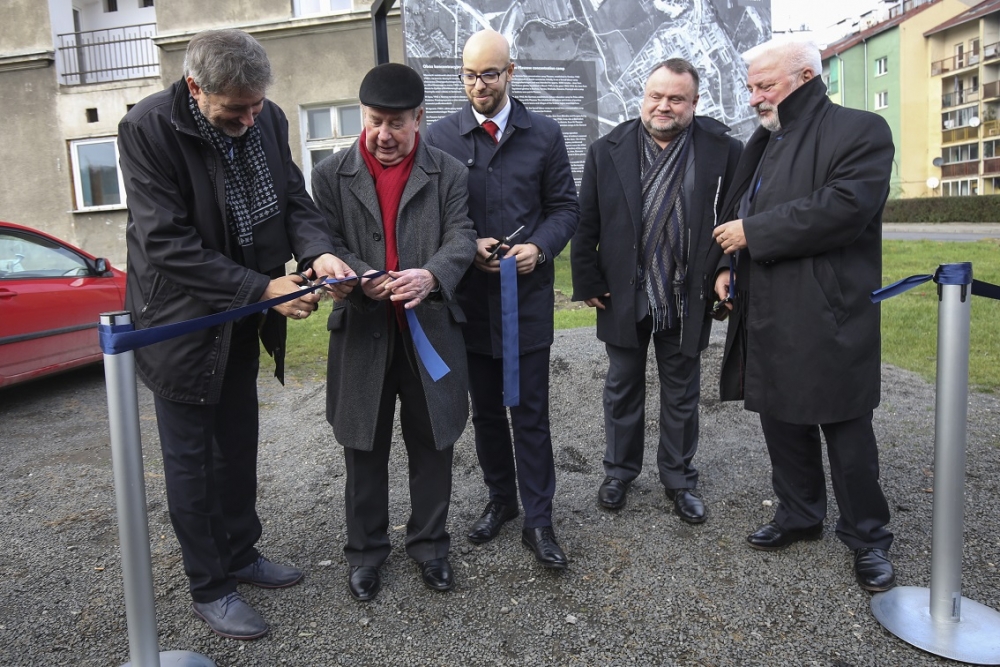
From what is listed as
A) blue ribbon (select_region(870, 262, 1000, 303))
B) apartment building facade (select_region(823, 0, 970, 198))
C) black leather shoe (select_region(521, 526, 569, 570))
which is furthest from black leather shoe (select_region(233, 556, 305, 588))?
apartment building facade (select_region(823, 0, 970, 198))

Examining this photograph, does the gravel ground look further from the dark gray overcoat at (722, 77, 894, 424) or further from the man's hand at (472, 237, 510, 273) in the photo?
the man's hand at (472, 237, 510, 273)

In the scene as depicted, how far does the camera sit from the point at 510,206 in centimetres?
346

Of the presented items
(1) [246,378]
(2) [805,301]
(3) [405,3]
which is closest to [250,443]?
(1) [246,378]

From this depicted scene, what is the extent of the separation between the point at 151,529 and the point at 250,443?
1.14m

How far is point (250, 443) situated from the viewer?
3.21 meters

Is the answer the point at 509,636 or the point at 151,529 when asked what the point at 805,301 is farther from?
the point at 151,529

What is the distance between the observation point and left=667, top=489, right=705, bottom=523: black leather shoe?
3.76 meters

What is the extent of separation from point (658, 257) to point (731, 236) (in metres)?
0.69

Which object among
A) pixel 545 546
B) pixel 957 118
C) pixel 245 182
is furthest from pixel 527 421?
pixel 957 118

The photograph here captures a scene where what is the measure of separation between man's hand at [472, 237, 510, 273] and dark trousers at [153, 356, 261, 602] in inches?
39.8

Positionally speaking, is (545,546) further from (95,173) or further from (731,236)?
(95,173)

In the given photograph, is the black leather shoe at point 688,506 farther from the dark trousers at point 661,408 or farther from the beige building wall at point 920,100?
the beige building wall at point 920,100

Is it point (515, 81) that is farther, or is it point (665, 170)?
Result: point (515, 81)

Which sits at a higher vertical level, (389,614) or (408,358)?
(408,358)
